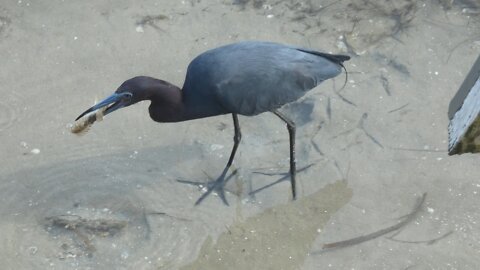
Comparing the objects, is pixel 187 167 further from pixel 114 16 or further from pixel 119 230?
pixel 114 16

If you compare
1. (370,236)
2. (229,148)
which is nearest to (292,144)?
(229,148)

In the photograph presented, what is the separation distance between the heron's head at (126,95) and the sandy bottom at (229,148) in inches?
24.2

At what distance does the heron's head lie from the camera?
127 inches

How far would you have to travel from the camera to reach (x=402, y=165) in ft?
12.4

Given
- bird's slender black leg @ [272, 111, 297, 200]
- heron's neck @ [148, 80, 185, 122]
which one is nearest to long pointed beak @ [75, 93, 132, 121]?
heron's neck @ [148, 80, 185, 122]

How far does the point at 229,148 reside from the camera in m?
3.92

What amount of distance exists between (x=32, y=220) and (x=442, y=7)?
2.91 metres

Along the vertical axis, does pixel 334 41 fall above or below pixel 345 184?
above

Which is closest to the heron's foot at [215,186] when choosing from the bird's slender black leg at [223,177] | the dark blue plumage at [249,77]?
the bird's slender black leg at [223,177]

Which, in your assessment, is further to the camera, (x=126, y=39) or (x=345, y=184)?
(x=126, y=39)

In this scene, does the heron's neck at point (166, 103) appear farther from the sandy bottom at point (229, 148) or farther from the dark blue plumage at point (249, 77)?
the sandy bottom at point (229, 148)

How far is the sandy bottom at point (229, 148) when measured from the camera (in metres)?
3.44

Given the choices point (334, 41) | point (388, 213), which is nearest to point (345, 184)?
point (388, 213)

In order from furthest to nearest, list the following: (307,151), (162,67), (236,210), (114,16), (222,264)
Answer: (114,16)
(162,67)
(307,151)
(236,210)
(222,264)
